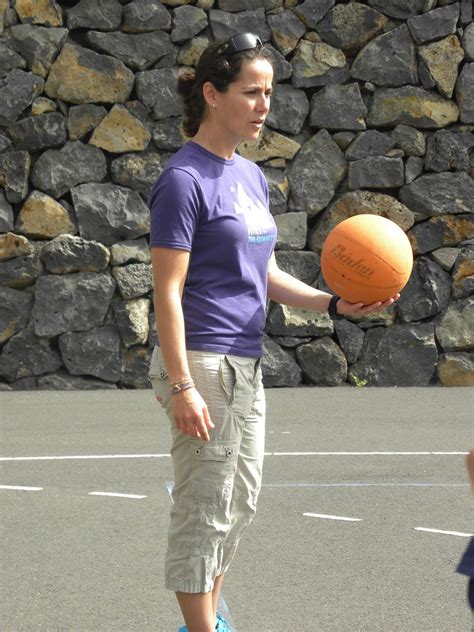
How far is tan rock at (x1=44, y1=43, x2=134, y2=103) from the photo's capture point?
34.4 feet

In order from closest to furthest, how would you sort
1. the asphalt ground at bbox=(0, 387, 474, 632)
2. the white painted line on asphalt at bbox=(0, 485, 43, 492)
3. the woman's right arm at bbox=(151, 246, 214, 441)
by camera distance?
the woman's right arm at bbox=(151, 246, 214, 441) → the asphalt ground at bbox=(0, 387, 474, 632) → the white painted line on asphalt at bbox=(0, 485, 43, 492)

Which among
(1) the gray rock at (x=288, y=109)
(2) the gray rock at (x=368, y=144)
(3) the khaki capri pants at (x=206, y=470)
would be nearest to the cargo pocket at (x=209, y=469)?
(3) the khaki capri pants at (x=206, y=470)

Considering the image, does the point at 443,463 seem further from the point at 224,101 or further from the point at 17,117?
the point at 17,117

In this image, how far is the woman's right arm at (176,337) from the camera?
3475 millimetres

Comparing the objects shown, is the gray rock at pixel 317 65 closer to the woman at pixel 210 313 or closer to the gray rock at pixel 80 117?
the gray rock at pixel 80 117

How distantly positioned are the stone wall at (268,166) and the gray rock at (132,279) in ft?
0.07

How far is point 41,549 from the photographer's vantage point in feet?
17.9

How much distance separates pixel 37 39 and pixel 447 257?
13.7ft

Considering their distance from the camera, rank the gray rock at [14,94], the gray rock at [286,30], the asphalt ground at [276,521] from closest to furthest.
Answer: the asphalt ground at [276,521], the gray rock at [14,94], the gray rock at [286,30]

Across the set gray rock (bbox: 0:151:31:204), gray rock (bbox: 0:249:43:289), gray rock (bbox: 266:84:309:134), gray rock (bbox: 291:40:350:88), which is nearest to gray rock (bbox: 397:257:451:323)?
gray rock (bbox: 266:84:309:134)

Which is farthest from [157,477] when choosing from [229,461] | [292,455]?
[229,461]

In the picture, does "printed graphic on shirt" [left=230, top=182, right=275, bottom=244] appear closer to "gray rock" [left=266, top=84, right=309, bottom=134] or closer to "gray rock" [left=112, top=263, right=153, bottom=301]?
"gray rock" [left=112, top=263, right=153, bottom=301]

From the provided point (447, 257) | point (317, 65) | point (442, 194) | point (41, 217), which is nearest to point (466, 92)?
point (442, 194)

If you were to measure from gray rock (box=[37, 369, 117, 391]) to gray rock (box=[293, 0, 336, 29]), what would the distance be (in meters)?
3.75
